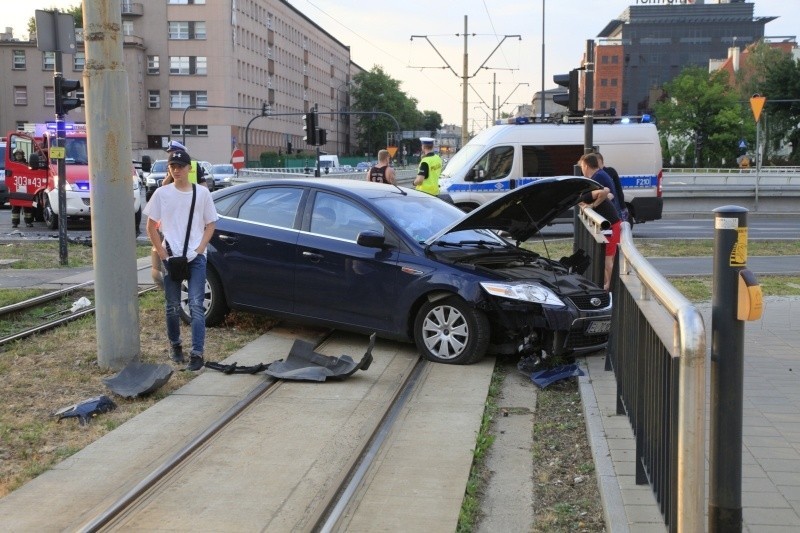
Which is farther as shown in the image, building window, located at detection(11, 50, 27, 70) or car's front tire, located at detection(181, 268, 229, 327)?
building window, located at detection(11, 50, 27, 70)

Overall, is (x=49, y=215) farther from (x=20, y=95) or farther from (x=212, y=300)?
(x=20, y=95)

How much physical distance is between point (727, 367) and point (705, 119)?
10143 centimetres

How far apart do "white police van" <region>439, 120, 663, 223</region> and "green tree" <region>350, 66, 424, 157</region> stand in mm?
120592

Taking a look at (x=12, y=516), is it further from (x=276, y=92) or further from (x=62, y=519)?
A: (x=276, y=92)

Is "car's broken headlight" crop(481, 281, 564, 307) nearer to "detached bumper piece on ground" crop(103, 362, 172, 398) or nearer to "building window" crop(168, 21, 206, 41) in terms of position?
"detached bumper piece on ground" crop(103, 362, 172, 398)

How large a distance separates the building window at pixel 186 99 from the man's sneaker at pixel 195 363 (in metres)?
82.1

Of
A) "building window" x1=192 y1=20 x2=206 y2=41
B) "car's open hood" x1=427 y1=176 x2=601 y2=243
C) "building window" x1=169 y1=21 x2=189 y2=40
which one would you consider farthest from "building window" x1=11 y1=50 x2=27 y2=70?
"car's open hood" x1=427 y1=176 x2=601 y2=243

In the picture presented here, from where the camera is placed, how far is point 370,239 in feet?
28.7

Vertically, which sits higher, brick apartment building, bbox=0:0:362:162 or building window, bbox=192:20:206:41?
building window, bbox=192:20:206:41

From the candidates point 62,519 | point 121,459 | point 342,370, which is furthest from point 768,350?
point 62,519

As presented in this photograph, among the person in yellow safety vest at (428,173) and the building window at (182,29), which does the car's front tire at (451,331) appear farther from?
the building window at (182,29)

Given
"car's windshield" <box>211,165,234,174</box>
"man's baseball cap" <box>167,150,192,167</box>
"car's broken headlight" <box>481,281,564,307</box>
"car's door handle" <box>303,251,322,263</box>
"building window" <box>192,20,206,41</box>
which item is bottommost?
"car's windshield" <box>211,165,234,174</box>

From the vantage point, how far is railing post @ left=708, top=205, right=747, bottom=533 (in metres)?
3.46

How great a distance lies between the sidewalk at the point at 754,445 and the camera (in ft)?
14.9
